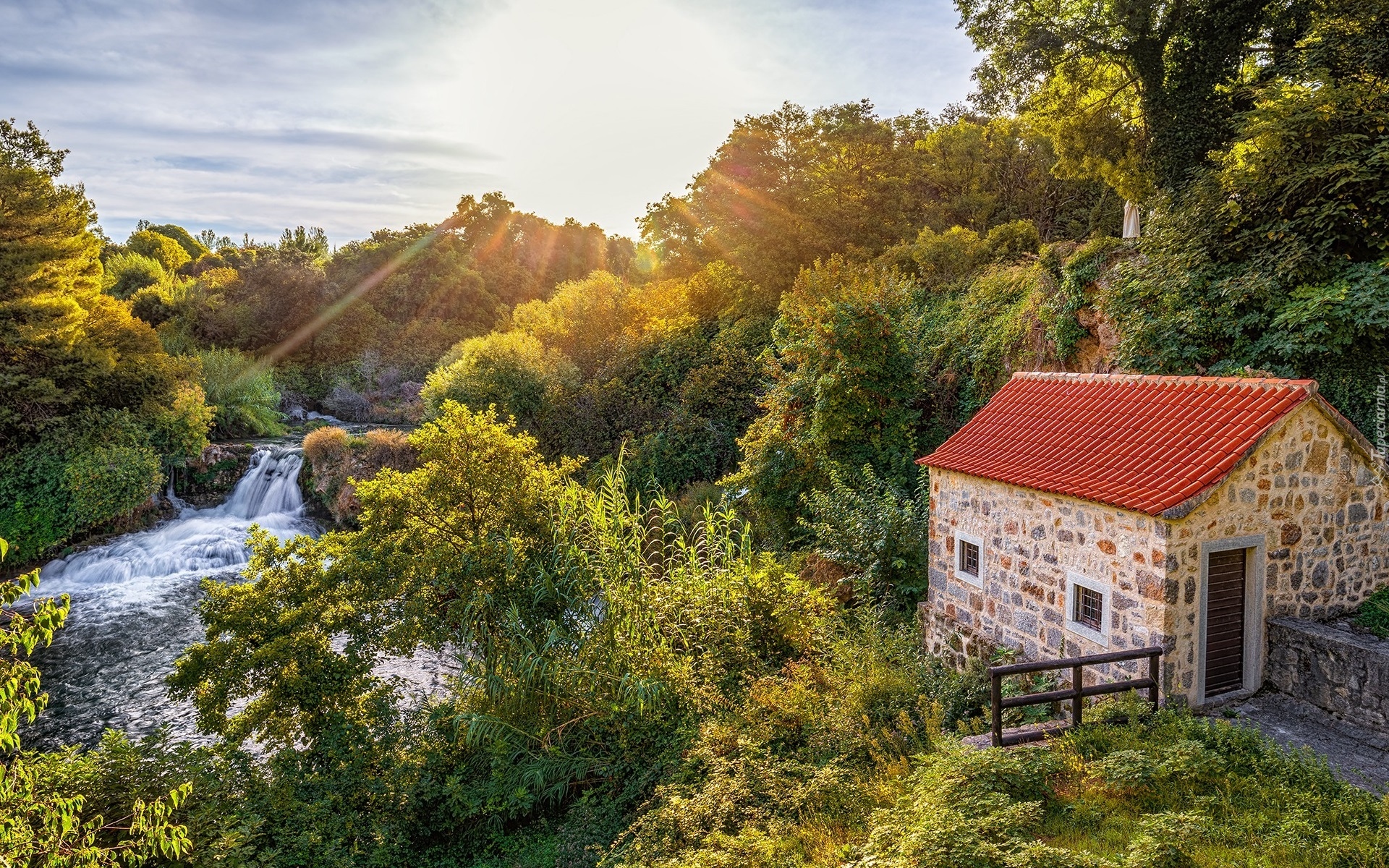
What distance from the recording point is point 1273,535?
789cm

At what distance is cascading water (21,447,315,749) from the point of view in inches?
473

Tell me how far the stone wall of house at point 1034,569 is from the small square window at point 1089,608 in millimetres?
144

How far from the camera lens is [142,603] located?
16.3 meters

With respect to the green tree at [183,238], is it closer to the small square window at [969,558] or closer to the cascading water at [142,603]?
the cascading water at [142,603]

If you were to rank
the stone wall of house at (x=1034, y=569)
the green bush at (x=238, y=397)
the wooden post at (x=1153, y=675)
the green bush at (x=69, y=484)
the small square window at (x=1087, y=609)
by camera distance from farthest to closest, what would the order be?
the green bush at (x=238, y=397) < the green bush at (x=69, y=484) < the small square window at (x=1087, y=609) < the stone wall of house at (x=1034, y=569) < the wooden post at (x=1153, y=675)

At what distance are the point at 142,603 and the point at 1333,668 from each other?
21.4m

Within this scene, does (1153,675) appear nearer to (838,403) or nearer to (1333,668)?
(1333,668)

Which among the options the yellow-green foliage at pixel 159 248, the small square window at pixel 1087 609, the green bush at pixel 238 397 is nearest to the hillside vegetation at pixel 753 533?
the small square window at pixel 1087 609

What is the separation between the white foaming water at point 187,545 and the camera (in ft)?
56.6

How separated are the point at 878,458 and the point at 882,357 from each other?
211cm

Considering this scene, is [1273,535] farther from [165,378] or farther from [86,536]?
[165,378]

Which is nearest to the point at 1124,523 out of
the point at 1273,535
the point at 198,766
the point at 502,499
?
the point at 1273,535

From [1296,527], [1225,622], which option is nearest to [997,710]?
[1225,622]

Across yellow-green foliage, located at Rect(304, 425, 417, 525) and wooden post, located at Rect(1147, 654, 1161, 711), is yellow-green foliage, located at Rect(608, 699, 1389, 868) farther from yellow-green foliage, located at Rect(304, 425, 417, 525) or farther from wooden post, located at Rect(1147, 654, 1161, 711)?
yellow-green foliage, located at Rect(304, 425, 417, 525)
